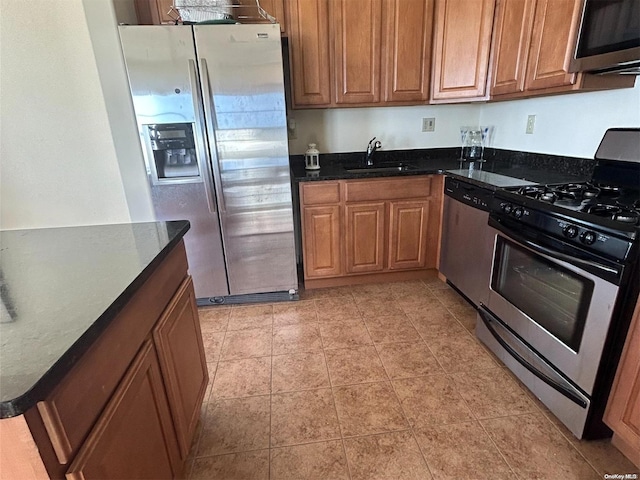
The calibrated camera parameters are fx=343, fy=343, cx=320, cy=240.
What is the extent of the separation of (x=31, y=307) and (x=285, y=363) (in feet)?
4.42

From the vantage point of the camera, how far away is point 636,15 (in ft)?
4.49

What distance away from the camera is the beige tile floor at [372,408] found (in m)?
1.32

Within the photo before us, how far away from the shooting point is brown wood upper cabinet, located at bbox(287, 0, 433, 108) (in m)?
2.36

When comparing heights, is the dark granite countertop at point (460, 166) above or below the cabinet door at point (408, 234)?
above

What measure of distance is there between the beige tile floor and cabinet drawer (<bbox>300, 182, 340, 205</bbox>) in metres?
0.81

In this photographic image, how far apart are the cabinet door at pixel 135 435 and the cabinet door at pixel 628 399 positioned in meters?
1.57

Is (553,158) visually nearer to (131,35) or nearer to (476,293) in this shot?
(476,293)

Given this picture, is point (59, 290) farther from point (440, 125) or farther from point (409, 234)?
point (440, 125)

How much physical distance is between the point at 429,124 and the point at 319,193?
4.22 ft

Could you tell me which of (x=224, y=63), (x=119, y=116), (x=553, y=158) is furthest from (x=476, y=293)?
(x=119, y=116)

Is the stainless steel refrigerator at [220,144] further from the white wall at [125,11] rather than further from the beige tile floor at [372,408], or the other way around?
the beige tile floor at [372,408]

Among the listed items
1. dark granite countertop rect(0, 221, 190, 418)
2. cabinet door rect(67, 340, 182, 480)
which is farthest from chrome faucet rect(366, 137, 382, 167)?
cabinet door rect(67, 340, 182, 480)

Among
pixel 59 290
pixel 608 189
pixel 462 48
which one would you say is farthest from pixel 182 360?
pixel 462 48

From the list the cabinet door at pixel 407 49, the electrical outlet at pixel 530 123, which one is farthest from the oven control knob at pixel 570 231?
the cabinet door at pixel 407 49
